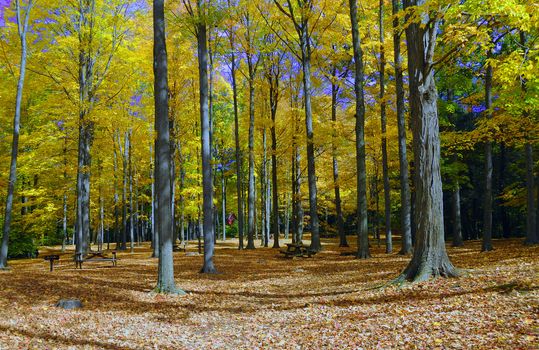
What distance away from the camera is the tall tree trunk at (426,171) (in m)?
7.75

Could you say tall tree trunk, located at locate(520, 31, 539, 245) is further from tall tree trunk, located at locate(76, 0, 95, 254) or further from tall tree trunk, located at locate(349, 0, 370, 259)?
tall tree trunk, located at locate(76, 0, 95, 254)

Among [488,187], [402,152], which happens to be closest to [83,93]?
[402,152]

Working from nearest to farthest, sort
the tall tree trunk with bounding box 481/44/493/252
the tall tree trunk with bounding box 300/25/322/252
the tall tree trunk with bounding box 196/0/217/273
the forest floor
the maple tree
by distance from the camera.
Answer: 1. the forest floor
2. the maple tree
3. the tall tree trunk with bounding box 196/0/217/273
4. the tall tree trunk with bounding box 481/44/493/252
5. the tall tree trunk with bounding box 300/25/322/252

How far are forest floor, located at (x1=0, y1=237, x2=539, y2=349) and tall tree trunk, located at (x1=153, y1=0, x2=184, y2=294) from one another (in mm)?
470

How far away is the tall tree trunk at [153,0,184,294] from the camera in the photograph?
907cm

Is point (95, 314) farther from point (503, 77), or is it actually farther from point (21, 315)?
point (503, 77)

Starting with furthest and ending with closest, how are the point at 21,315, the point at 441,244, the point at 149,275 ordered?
1. the point at 149,275
2. the point at 441,244
3. the point at 21,315

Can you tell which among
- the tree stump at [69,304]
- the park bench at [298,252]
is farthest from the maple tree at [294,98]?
the tree stump at [69,304]

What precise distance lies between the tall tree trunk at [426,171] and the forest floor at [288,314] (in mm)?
398

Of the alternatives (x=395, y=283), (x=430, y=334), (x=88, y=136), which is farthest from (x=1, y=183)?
(x=430, y=334)

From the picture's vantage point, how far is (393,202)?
95.8ft

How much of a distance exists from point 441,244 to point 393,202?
22.2 m

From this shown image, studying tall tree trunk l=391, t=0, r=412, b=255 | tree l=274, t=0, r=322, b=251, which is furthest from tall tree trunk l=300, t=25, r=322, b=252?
tall tree trunk l=391, t=0, r=412, b=255

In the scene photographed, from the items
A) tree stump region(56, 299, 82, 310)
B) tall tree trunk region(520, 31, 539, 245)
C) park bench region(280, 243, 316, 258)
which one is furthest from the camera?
park bench region(280, 243, 316, 258)
